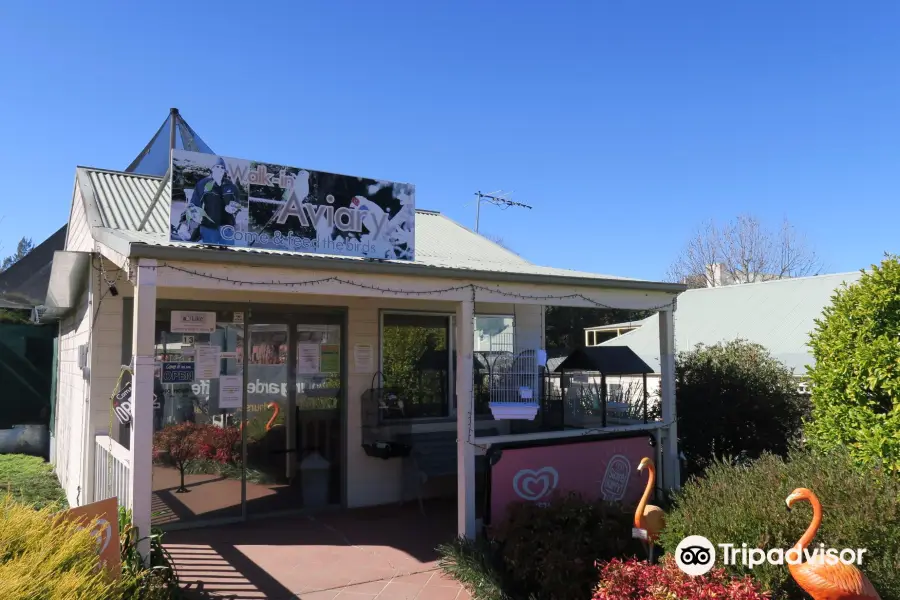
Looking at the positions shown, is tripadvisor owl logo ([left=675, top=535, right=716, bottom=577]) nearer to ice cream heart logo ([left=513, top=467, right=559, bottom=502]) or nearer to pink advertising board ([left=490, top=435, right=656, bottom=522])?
pink advertising board ([left=490, top=435, right=656, bottom=522])

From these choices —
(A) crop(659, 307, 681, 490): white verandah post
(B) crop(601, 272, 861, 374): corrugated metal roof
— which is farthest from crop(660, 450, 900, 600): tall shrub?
(B) crop(601, 272, 861, 374): corrugated metal roof

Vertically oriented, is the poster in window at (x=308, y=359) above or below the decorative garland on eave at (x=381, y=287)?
below

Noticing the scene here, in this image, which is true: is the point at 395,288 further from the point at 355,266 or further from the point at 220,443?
the point at 220,443

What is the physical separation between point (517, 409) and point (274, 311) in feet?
9.60

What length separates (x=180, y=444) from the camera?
6832 millimetres

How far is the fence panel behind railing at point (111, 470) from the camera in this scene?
201 inches

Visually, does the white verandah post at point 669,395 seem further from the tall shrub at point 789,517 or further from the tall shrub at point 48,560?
the tall shrub at point 48,560

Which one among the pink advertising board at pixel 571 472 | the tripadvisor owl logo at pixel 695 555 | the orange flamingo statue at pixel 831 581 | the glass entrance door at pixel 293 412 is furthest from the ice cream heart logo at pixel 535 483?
the orange flamingo statue at pixel 831 581

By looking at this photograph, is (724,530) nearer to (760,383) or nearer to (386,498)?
(386,498)

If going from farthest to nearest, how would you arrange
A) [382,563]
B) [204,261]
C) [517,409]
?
[517,409]
[382,563]
[204,261]

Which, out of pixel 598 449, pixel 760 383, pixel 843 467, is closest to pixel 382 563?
pixel 598 449

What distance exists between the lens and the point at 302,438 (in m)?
7.59

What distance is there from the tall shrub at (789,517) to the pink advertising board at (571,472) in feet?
5.44

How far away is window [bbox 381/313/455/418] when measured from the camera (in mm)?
8297
